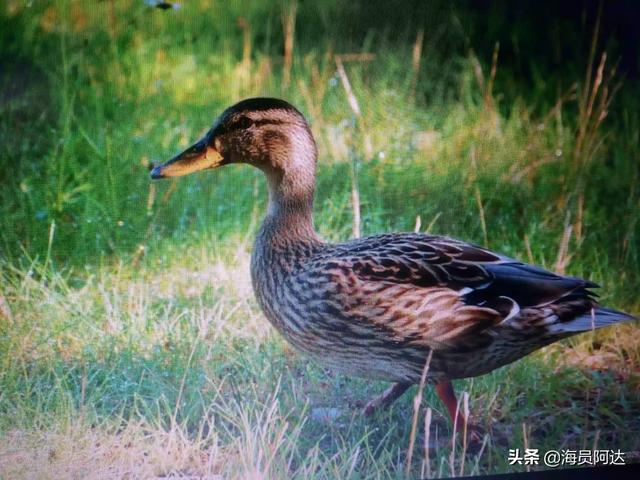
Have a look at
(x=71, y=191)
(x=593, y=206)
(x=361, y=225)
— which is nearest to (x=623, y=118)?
Answer: (x=593, y=206)

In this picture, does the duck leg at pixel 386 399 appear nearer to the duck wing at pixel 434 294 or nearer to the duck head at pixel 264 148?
the duck wing at pixel 434 294

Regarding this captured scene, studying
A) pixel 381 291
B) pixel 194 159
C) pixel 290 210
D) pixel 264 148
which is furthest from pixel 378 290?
pixel 194 159

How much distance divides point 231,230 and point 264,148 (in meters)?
0.39

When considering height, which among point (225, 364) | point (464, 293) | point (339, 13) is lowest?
point (225, 364)

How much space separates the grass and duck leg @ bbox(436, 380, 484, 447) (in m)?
0.05

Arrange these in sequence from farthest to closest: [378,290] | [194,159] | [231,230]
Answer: [231,230] < [194,159] < [378,290]

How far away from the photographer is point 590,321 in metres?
3.14

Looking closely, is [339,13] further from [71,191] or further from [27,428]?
[27,428]

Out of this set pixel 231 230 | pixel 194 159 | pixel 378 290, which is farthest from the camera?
pixel 231 230

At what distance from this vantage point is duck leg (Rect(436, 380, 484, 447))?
3.12 metres

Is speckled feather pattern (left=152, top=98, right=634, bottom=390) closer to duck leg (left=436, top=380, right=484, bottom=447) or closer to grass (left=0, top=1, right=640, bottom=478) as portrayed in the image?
duck leg (left=436, top=380, right=484, bottom=447)

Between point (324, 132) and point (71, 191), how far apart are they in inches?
36.7

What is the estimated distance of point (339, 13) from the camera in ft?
11.1

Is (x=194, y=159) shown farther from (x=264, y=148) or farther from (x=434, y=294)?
(x=434, y=294)
